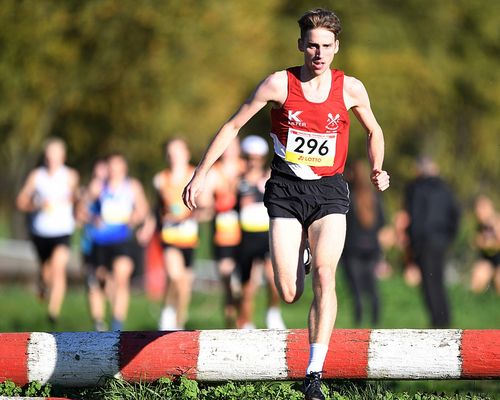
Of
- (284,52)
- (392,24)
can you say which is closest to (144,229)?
(284,52)

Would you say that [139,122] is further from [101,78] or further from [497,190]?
[497,190]

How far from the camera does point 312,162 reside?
775cm

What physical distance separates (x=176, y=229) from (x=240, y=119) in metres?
A: 6.52

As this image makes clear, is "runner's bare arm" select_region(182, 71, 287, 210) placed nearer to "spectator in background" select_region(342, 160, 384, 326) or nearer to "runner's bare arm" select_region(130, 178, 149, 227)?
"runner's bare arm" select_region(130, 178, 149, 227)

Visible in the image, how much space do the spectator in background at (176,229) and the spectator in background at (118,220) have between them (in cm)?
50

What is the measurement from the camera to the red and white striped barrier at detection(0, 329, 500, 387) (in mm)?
7762

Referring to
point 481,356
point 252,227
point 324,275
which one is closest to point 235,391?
point 324,275

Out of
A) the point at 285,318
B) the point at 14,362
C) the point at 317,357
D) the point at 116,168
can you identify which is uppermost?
the point at 116,168

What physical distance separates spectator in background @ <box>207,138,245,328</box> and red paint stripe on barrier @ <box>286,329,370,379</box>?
6244 millimetres

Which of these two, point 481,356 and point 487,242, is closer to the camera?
point 481,356

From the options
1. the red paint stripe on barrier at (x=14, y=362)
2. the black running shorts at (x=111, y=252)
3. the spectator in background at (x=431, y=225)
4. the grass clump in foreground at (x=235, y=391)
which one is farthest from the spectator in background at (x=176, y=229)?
the red paint stripe on barrier at (x=14, y=362)

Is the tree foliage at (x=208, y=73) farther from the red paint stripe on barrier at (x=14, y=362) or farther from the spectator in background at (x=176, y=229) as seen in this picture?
the red paint stripe on barrier at (x=14, y=362)

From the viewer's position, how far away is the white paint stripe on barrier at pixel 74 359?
7.96 m

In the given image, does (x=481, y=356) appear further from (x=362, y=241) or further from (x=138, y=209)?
(x=362, y=241)
